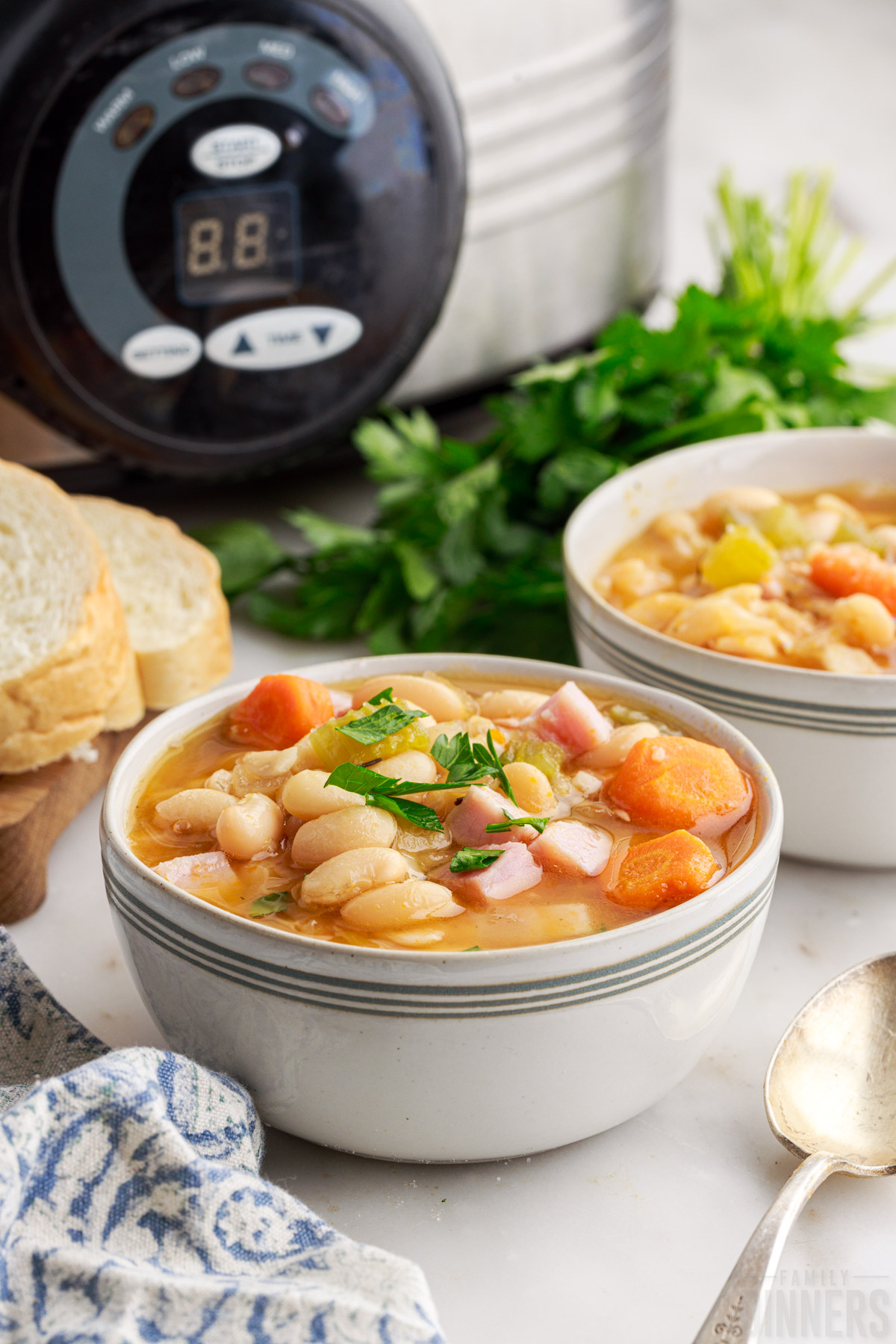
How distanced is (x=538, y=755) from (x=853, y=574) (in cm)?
45

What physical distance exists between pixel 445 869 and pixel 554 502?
0.75 metres

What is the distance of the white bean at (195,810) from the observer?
89 centimetres

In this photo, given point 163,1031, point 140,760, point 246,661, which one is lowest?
point 246,661

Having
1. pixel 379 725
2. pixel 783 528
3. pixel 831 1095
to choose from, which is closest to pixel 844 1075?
pixel 831 1095

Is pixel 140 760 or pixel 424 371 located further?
pixel 424 371

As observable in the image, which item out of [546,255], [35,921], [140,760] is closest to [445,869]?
[140,760]

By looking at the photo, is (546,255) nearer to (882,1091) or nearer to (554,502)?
(554,502)

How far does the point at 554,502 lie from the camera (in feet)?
4.97

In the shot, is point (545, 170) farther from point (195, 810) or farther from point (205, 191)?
point (195, 810)

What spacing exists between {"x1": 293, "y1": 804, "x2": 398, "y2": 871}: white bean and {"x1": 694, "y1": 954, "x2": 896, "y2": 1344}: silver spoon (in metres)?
0.31

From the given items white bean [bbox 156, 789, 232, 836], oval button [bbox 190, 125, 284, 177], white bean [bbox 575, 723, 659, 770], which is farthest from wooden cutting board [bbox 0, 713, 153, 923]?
oval button [bbox 190, 125, 284, 177]

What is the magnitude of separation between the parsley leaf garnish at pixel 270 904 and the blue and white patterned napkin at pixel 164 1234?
101 millimetres

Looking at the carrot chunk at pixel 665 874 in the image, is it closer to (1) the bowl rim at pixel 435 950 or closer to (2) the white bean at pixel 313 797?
(1) the bowl rim at pixel 435 950

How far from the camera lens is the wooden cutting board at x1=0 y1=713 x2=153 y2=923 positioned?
1087 millimetres
